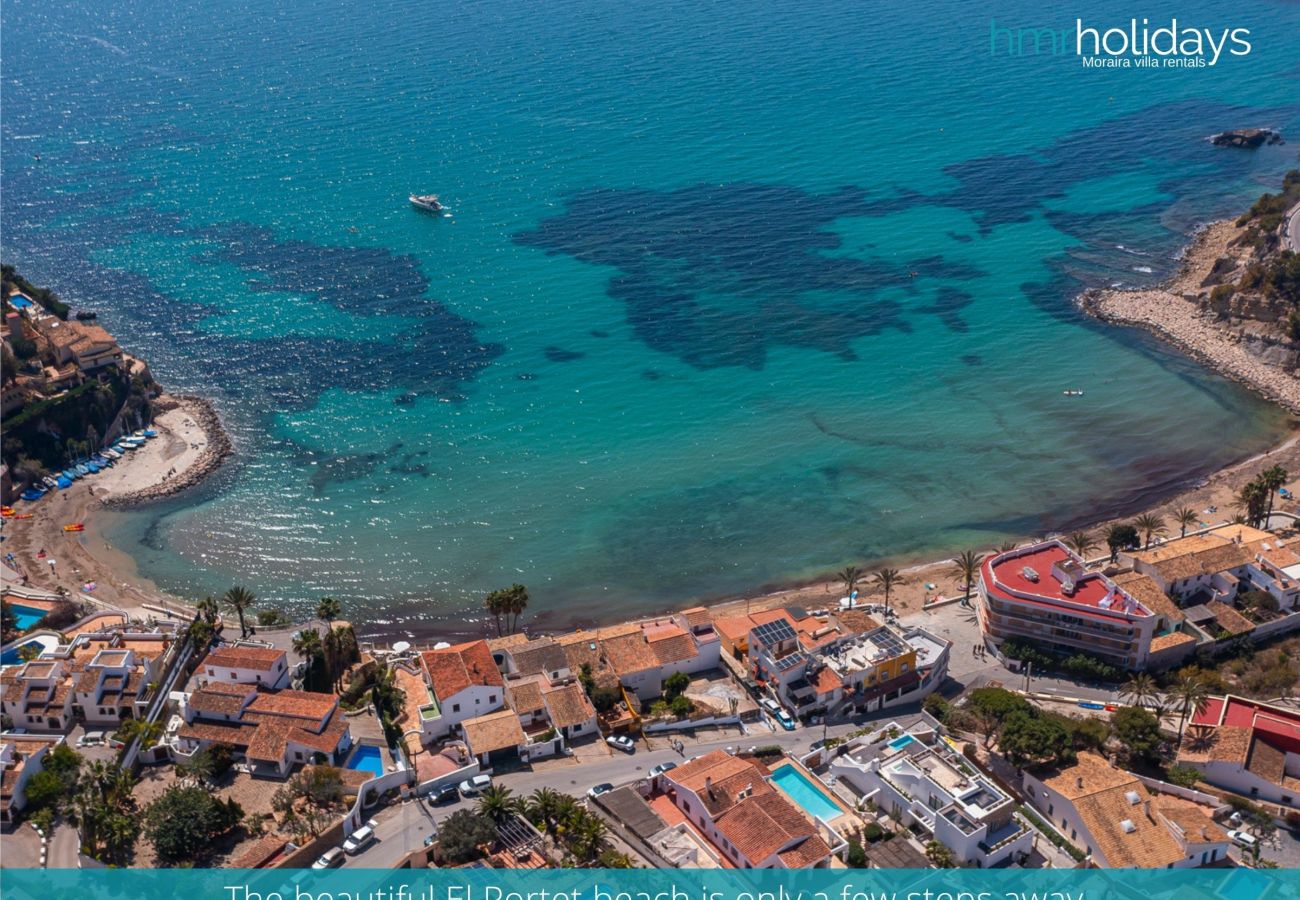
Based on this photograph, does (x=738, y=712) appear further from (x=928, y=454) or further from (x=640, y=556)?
(x=928, y=454)

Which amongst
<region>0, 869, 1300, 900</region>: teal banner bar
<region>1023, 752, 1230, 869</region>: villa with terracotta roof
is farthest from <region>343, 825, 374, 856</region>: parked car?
<region>1023, 752, 1230, 869</region>: villa with terracotta roof

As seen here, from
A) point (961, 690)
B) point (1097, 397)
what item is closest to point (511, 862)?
point (961, 690)

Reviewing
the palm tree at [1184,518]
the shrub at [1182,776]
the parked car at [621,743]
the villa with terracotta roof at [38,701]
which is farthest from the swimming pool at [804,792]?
the palm tree at [1184,518]

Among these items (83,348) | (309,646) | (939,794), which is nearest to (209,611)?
(309,646)

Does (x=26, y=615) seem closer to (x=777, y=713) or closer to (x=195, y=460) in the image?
(x=195, y=460)

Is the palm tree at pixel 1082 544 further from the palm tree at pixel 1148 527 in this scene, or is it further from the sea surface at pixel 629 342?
the sea surface at pixel 629 342

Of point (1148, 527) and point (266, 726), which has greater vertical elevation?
point (266, 726)
